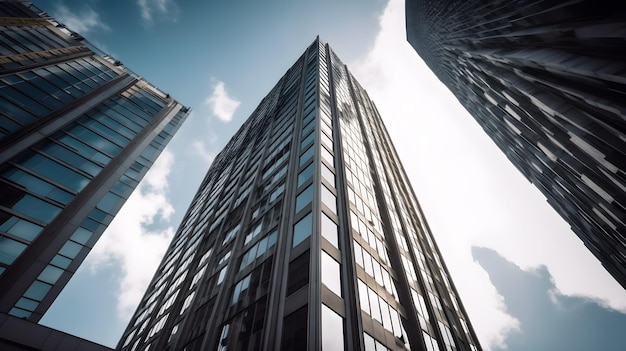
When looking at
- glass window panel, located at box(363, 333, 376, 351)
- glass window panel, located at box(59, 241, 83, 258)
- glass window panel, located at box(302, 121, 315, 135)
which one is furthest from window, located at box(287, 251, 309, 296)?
glass window panel, located at box(59, 241, 83, 258)

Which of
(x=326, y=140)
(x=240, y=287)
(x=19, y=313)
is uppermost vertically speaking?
(x=326, y=140)

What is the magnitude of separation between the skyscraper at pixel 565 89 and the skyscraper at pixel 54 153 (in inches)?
1406

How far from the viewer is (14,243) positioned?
19094 millimetres

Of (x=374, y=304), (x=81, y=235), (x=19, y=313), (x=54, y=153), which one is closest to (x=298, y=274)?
(x=374, y=304)

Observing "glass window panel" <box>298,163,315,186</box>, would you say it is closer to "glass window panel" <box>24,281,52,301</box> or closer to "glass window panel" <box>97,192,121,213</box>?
"glass window panel" <box>97,192,121,213</box>

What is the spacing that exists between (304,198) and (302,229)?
3.23 metres

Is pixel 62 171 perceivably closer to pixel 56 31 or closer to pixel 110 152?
pixel 110 152

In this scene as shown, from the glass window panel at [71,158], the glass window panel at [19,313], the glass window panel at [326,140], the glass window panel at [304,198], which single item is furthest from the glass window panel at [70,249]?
the glass window panel at [326,140]

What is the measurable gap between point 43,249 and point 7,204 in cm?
397

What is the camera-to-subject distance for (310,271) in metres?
15.5

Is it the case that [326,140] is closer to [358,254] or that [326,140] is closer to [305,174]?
[305,174]

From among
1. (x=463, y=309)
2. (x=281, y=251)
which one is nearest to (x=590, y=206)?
(x=463, y=309)

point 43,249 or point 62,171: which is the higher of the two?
point 62,171

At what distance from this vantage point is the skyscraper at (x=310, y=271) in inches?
586
